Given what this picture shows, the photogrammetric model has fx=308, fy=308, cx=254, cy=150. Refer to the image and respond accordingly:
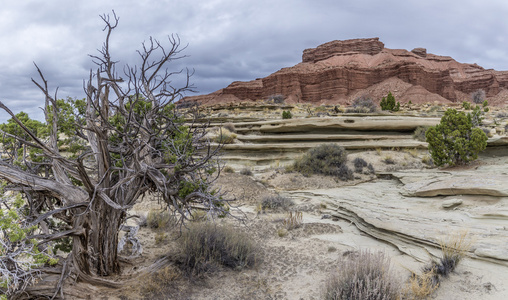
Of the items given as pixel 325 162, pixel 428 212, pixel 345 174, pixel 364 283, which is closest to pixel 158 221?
pixel 364 283

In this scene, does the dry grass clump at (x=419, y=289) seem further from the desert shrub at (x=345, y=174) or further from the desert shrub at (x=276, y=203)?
the desert shrub at (x=345, y=174)

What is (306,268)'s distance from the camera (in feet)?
19.0

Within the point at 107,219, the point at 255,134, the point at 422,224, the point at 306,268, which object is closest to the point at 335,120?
the point at 255,134

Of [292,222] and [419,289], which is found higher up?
[419,289]

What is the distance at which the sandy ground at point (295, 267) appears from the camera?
457 cm

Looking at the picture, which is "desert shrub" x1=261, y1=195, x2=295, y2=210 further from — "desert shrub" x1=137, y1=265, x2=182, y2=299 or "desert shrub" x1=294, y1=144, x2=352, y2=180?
"desert shrub" x1=137, y1=265, x2=182, y2=299

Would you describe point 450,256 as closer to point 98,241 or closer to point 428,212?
point 428,212

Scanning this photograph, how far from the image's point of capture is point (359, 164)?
14664mm

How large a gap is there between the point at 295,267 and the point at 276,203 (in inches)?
165

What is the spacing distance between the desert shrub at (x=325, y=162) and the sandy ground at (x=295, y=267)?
15.1 ft

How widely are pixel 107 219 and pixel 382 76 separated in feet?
236

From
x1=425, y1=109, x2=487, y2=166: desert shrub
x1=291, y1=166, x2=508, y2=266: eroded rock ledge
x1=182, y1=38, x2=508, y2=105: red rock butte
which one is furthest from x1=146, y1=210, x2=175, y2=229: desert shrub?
x1=182, y1=38, x2=508, y2=105: red rock butte

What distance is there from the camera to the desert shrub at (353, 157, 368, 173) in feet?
46.9

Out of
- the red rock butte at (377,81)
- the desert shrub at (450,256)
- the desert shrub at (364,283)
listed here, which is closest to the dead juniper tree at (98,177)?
the desert shrub at (364,283)
